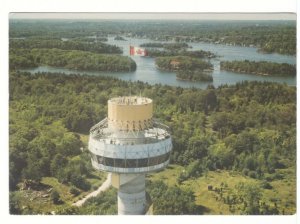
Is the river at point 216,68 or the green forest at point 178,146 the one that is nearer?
the green forest at point 178,146

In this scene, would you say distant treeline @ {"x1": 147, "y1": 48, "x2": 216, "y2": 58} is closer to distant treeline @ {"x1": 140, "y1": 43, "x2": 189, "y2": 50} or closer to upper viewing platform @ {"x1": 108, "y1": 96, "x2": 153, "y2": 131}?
distant treeline @ {"x1": 140, "y1": 43, "x2": 189, "y2": 50}

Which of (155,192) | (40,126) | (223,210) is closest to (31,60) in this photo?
(40,126)

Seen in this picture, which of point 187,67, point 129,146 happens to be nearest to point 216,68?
point 187,67

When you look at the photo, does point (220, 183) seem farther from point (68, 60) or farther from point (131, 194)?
point (68, 60)

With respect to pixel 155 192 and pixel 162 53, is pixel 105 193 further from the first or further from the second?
pixel 162 53

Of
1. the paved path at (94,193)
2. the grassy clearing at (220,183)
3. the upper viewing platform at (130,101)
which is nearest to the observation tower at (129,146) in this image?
the upper viewing platform at (130,101)

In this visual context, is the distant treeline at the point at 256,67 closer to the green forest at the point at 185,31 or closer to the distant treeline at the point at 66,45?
the green forest at the point at 185,31

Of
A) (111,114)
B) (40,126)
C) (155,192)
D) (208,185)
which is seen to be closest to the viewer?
(111,114)
